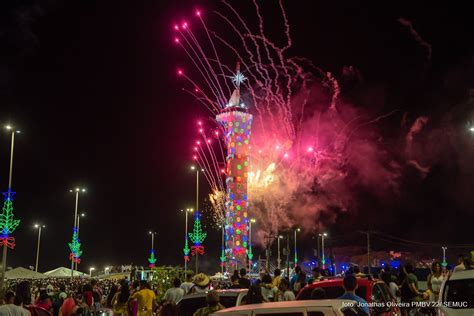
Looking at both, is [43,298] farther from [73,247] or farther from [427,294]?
[73,247]

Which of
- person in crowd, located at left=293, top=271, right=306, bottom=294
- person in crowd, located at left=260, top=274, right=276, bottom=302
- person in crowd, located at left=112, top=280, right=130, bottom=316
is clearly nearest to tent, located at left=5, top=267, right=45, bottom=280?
person in crowd, located at left=112, top=280, right=130, bottom=316

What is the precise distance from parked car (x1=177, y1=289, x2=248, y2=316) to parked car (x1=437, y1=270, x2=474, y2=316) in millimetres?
3710

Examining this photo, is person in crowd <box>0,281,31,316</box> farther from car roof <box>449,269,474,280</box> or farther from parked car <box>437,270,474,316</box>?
car roof <box>449,269,474,280</box>

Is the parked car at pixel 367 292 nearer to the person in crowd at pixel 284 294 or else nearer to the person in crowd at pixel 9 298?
the person in crowd at pixel 284 294

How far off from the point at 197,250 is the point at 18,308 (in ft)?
115

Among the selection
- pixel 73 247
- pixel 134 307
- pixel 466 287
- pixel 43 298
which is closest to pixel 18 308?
pixel 134 307

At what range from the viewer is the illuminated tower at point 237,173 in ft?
224

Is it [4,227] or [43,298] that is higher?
[4,227]

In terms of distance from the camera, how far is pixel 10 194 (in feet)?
91.9

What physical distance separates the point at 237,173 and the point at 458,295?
59.9 meters

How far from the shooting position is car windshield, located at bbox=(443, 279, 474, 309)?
30.1ft

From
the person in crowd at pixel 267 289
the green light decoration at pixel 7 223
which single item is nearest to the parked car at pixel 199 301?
the person in crowd at pixel 267 289

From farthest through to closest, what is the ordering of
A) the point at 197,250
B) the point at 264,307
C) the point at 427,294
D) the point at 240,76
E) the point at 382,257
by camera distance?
the point at 382,257, the point at 240,76, the point at 197,250, the point at 427,294, the point at 264,307

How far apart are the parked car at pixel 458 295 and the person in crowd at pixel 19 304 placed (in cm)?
694
